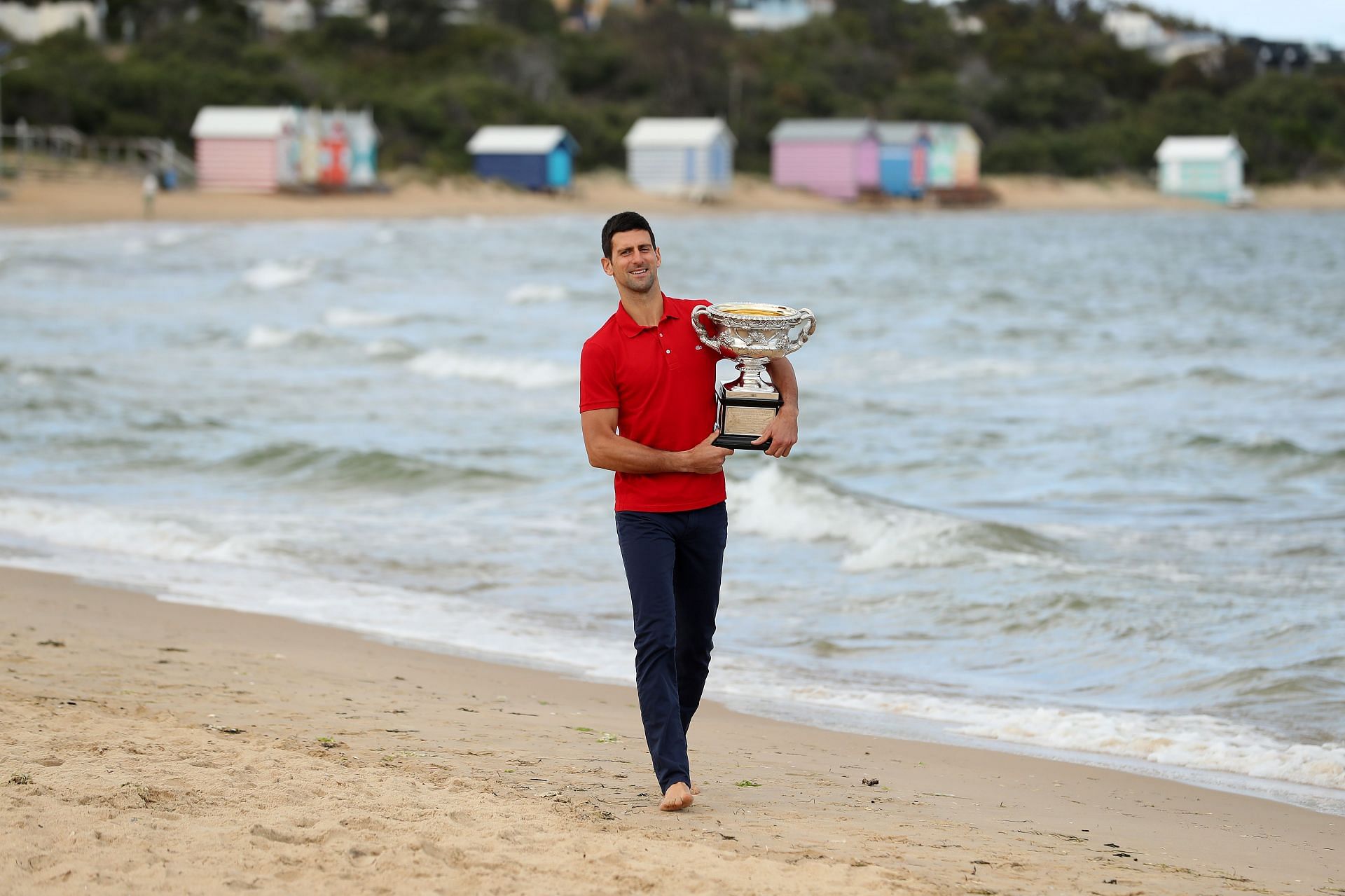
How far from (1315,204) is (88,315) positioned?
94.9 meters

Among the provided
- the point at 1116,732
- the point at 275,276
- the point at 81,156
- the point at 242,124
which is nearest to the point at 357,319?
the point at 275,276

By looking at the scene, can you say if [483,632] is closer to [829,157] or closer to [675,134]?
[675,134]

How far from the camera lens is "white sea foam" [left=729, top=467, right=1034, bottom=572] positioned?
421 inches

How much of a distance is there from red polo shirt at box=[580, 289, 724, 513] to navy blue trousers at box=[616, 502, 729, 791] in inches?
Answer: 2.4

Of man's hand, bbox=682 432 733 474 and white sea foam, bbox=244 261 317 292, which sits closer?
man's hand, bbox=682 432 733 474

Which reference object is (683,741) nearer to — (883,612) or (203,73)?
(883,612)

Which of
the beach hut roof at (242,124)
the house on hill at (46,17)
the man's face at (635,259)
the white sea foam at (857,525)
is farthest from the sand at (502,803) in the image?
the house on hill at (46,17)

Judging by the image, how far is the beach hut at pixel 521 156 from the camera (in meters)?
76.9

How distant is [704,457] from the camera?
4812mm

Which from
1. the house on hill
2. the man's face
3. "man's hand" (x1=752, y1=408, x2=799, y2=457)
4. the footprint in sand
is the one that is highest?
the house on hill

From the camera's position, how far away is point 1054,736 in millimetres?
6812

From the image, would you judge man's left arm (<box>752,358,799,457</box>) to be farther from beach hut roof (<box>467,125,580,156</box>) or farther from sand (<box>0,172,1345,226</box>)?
beach hut roof (<box>467,125,580,156</box>)

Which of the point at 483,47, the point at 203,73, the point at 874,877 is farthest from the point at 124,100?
the point at 874,877

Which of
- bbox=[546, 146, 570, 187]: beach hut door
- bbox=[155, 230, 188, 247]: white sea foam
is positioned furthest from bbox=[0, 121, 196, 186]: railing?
bbox=[546, 146, 570, 187]: beach hut door
